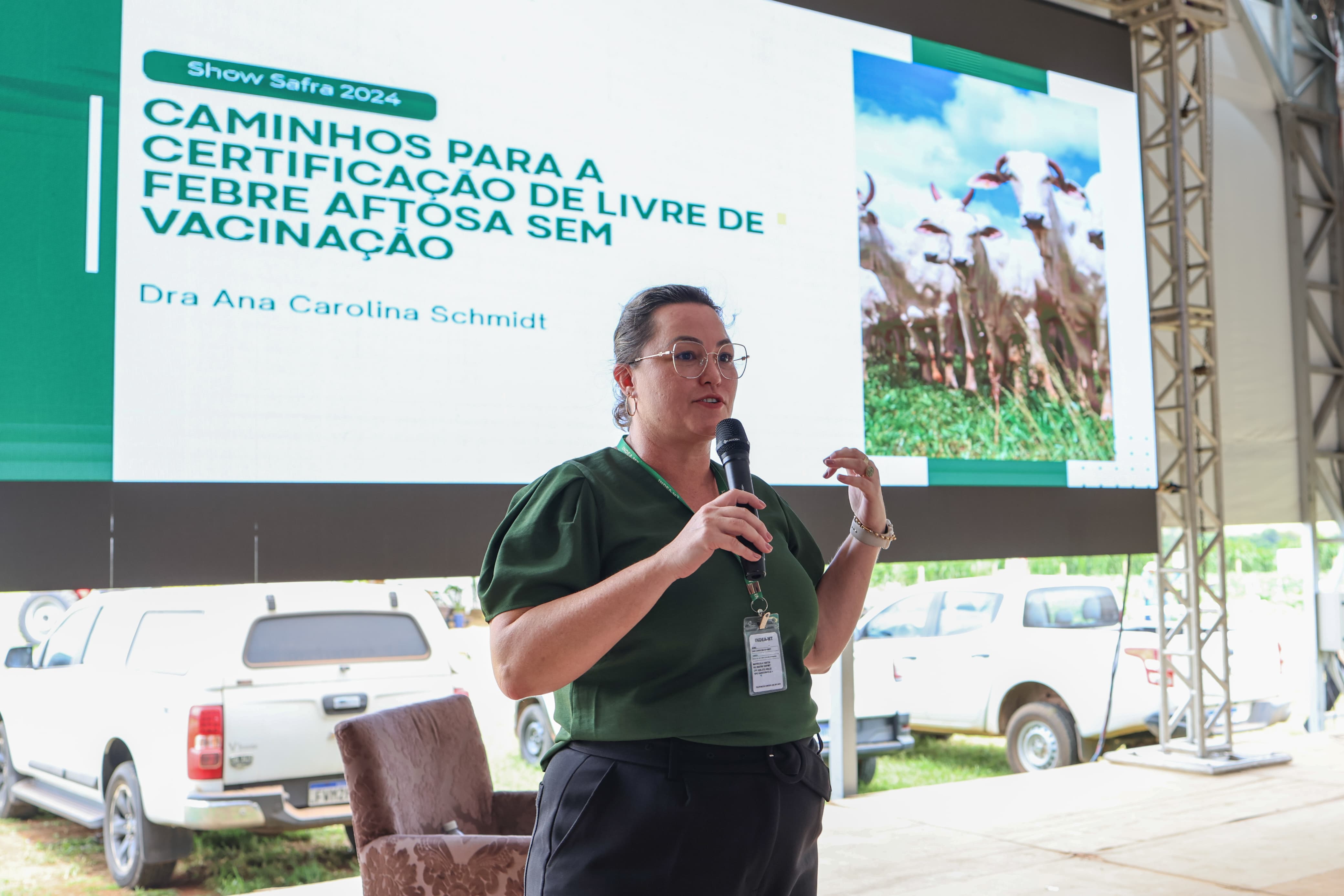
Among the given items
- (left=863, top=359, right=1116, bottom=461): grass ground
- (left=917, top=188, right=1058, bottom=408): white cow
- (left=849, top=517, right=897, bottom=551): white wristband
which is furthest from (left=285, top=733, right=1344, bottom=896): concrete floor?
(left=849, top=517, right=897, bottom=551): white wristband

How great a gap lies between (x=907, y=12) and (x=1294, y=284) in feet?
13.0

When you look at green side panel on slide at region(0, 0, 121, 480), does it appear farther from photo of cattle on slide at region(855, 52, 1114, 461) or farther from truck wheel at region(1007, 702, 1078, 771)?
truck wheel at region(1007, 702, 1078, 771)

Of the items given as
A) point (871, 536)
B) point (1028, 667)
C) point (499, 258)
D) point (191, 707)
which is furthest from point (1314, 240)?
point (191, 707)

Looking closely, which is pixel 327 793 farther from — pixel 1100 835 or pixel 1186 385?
pixel 1186 385

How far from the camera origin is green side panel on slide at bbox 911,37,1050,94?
484 cm

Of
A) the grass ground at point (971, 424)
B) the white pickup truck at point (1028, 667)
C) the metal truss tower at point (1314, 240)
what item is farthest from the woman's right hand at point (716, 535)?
the metal truss tower at point (1314, 240)

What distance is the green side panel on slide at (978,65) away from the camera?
4.84 meters

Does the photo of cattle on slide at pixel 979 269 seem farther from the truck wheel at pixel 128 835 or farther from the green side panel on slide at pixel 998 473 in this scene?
the truck wheel at pixel 128 835

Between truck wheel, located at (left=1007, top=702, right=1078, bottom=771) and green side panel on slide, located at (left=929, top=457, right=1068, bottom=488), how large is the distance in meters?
1.31

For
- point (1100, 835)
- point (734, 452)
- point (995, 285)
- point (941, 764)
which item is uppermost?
A: point (995, 285)

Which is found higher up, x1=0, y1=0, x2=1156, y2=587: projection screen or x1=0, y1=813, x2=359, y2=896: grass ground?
x1=0, y1=0, x2=1156, y2=587: projection screen

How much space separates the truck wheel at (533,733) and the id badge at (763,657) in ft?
14.0

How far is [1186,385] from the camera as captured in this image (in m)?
5.50

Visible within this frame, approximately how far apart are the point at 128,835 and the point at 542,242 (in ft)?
8.22
